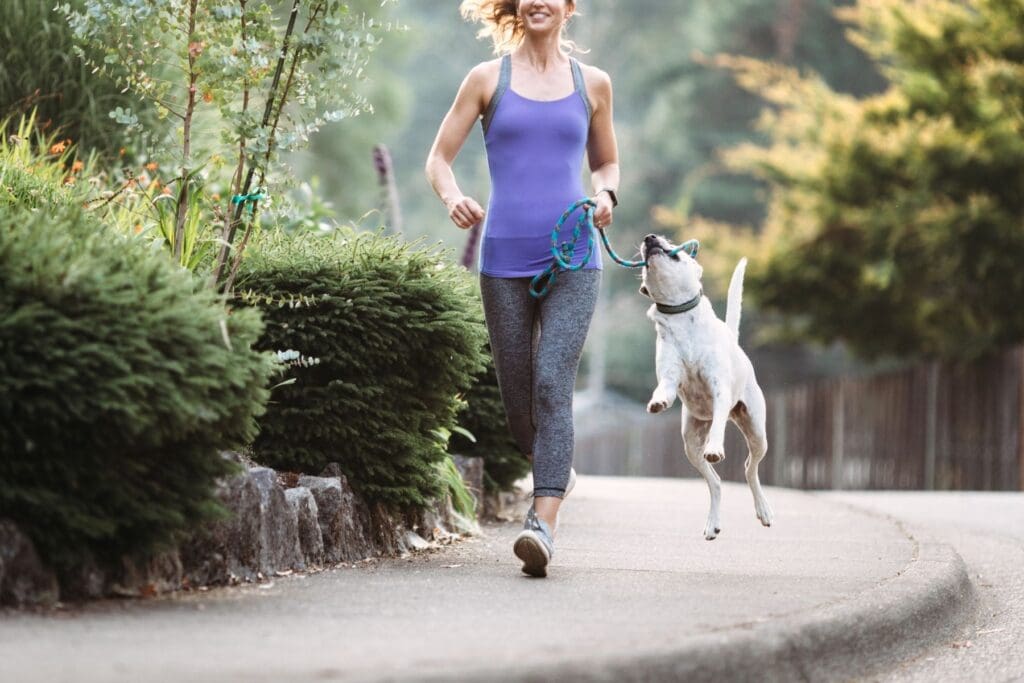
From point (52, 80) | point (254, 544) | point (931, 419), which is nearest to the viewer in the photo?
point (254, 544)

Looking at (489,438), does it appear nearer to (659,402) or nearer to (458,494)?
(458,494)

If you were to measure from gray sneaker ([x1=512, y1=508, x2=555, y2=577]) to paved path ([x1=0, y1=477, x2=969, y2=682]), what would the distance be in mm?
67

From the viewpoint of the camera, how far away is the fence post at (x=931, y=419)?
17.8 metres

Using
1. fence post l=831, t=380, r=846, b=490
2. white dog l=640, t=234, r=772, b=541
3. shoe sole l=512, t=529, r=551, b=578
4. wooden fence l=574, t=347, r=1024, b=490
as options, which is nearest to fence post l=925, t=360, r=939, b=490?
wooden fence l=574, t=347, r=1024, b=490

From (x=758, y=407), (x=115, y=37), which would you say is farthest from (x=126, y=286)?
(x=758, y=407)

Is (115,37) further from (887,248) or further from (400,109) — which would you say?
(400,109)

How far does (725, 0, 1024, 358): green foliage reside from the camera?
16125 millimetres

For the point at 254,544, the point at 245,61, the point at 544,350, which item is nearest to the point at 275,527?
the point at 254,544

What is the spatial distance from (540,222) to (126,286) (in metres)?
1.84

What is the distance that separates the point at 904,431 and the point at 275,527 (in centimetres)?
1431

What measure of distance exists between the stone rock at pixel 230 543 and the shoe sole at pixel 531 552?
0.94 m

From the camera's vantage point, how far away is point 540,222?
19.1ft

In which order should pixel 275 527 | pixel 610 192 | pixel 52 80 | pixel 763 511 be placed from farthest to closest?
pixel 52 80
pixel 763 511
pixel 610 192
pixel 275 527

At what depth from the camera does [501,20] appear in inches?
246
